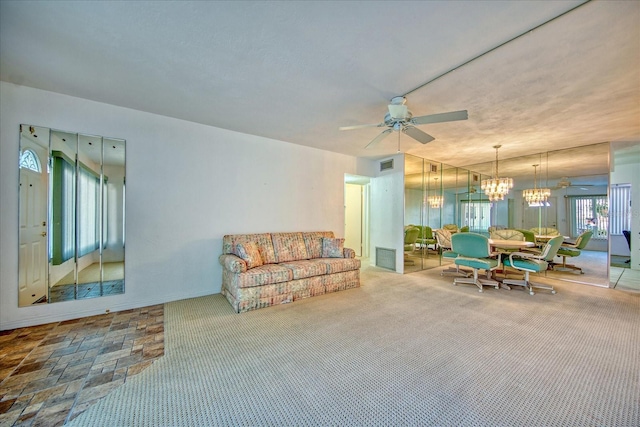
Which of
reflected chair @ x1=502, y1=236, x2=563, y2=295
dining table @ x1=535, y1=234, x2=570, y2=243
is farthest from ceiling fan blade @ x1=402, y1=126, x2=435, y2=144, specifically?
dining table @ x1=535, y1=234, x2=570, y2=243

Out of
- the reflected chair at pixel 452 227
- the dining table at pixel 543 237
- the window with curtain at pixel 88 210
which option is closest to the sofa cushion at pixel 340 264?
the window with curtain at pixel 88 210

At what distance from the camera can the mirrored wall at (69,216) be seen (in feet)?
9.09

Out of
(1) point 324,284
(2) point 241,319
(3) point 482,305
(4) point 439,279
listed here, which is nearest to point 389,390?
(2) point 241,319

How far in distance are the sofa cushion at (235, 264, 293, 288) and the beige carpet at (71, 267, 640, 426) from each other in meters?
0.37

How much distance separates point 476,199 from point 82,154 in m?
8.14

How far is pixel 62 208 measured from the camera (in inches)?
116

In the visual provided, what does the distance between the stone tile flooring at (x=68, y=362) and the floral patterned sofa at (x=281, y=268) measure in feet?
3.17

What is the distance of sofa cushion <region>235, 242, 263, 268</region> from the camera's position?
3.48 meters

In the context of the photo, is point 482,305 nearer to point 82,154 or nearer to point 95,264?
point 95,264

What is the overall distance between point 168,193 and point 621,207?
35.6 feet

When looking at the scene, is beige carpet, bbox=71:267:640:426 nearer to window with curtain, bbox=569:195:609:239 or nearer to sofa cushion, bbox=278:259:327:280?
sofa cushion, bbox=278:259:327:280

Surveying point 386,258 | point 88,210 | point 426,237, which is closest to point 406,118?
point 386,258

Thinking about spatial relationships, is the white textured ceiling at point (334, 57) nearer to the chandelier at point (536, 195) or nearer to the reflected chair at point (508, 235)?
the chandelier at point (536, 195)

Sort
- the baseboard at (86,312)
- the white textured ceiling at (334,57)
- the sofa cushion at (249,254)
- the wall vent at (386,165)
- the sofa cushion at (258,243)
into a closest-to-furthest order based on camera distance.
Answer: the white textured ceiling at (334,57), the baseboard at (86,312), the sofa cushion at (249,254), the sofa cushion at (258,243), the wall vent at (386,165)
